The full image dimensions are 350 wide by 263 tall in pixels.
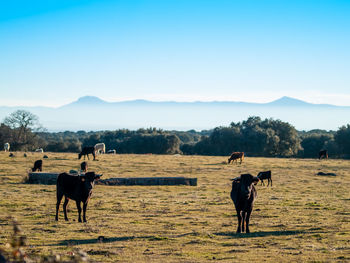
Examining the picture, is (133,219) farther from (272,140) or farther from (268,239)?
(272,140)

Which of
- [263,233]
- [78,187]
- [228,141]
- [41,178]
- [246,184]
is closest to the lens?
[246,184]

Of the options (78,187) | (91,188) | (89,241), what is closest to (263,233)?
(89,241)

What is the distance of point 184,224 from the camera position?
16188 mm

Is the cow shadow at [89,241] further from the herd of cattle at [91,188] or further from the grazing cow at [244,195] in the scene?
the grazing cow at [244,195]

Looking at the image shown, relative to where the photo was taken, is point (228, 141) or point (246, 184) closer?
point (246, 184)

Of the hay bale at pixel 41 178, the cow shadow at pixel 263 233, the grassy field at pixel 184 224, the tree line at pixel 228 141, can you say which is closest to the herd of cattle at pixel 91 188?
the cow shadow at pixel 263 233

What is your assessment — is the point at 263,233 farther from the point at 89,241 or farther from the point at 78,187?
the point at 78,187

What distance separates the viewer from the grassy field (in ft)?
38.5

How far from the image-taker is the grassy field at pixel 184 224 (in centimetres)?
1173

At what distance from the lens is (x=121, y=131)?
359 feet

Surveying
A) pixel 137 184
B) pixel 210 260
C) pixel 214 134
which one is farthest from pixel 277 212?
pixel 214 134

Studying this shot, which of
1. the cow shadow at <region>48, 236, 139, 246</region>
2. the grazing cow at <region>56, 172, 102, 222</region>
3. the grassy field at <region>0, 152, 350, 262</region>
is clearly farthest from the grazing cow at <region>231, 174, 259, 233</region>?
the grazing cow at <region>56, 172, 102, 222</region>

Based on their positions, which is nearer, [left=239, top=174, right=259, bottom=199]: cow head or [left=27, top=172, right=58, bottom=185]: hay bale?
[left=239, top=174, right=259, bottom=199]: cow head

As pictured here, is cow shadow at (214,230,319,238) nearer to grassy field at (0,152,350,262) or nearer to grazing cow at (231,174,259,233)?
grassy field at (0,152,350,262)
